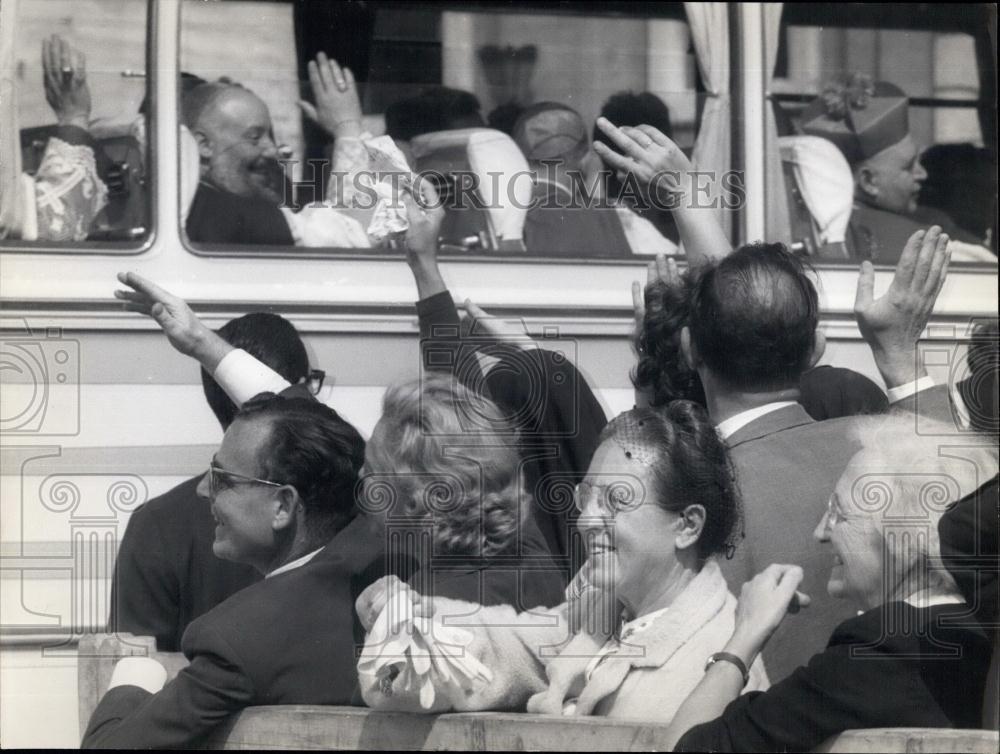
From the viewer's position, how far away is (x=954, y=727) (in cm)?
261

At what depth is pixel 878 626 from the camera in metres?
2.51

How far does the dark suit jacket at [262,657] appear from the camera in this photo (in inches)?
99.6

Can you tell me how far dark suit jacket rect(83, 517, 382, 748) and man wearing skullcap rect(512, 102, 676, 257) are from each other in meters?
1.07

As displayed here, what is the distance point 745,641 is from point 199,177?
1.74 m

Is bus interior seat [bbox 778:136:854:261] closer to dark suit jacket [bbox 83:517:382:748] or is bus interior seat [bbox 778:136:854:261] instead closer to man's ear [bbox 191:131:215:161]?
man's ear [bbox 191:131:215:161]

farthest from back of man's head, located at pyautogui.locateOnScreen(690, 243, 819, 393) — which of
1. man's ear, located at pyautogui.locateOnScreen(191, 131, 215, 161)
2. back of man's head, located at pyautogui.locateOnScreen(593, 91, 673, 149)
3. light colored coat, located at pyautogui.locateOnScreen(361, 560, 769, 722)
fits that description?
man's ear, located at pyautogui.locateOnScreen(191, 131, 215, 161)

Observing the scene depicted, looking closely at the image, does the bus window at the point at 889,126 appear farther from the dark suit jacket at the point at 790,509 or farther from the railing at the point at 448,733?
the railing at the point at 448,733

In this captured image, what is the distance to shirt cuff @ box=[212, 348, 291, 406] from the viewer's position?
9.78 feet

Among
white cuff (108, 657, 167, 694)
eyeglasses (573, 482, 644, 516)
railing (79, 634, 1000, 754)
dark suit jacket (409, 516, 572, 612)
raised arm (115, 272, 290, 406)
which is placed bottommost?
railing (79, 634, 1000, 754)

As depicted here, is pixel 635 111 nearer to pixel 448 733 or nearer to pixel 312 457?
pixel 312 457

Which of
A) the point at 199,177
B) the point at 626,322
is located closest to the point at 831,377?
the point at 626,322

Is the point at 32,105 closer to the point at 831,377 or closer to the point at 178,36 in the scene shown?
the point at 178,36

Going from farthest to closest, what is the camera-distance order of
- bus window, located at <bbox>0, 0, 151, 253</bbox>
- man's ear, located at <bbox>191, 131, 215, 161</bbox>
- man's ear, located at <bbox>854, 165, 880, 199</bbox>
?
man's ear, located at <bbox>854, 165, 880, 199</bbox>
man's ear, located at <bbox>191, 131, 215, 161</bbox>
bus window, located at <bbox>0, 0, 151, 253</bbox>

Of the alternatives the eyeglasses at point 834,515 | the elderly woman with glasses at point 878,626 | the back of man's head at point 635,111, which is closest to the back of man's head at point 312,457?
the elderly woman with glasses at point 878,626
